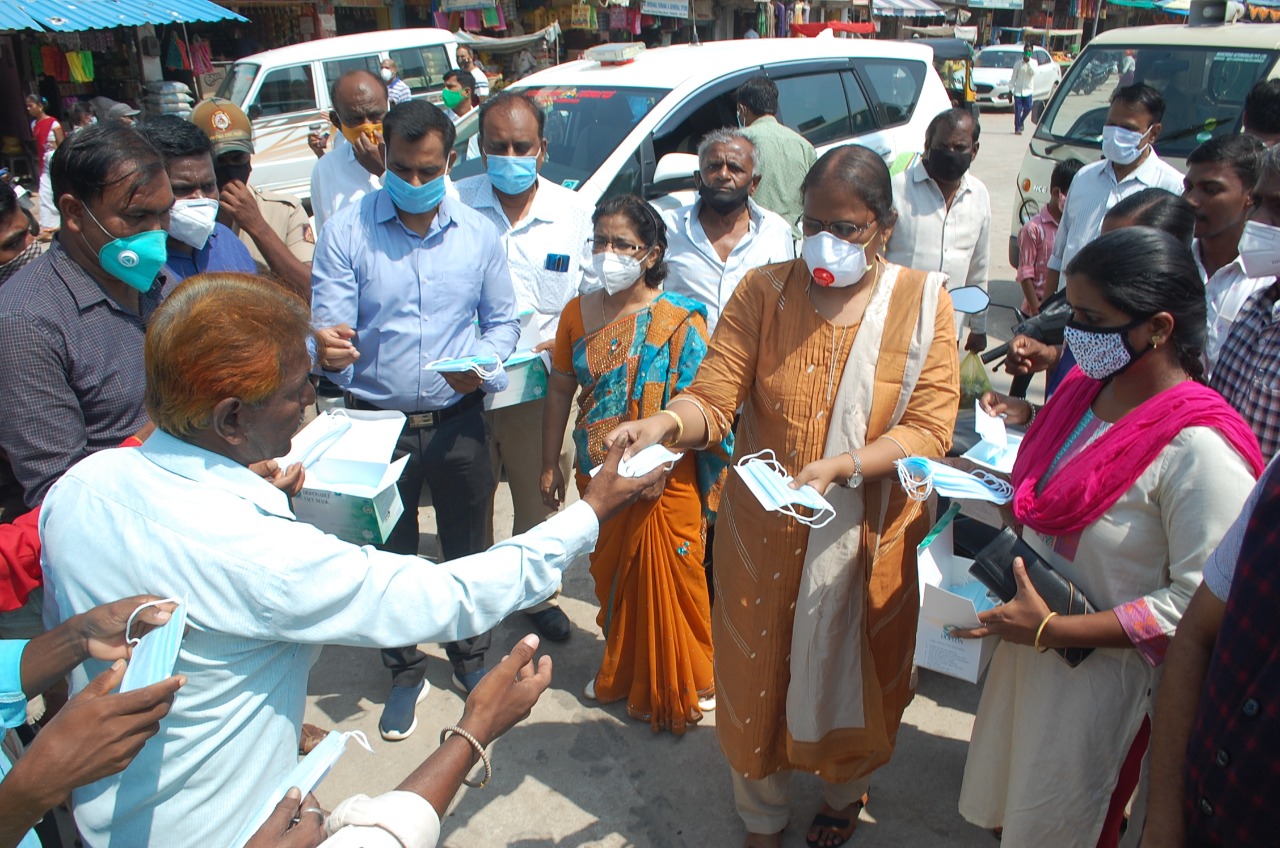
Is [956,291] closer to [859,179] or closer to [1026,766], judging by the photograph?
[859,179]

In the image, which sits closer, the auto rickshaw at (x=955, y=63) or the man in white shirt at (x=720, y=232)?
the man in white shirt at (x=720, y=232)

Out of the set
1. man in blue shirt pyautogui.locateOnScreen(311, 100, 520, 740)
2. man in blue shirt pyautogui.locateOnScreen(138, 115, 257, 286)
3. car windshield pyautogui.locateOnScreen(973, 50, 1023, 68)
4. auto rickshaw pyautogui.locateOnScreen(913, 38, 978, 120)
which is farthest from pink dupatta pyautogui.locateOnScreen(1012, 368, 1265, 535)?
car windshield pyautogui.locateOnScreen(973, 50, 1023, 68)

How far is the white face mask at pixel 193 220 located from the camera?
2900 millimetres

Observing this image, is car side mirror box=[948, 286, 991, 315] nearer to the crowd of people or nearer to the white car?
the crowd of people

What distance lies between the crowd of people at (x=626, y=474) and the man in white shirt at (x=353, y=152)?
0.07ft

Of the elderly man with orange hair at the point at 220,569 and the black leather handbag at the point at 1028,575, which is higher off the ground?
the elderly man with orange hair at the point at 220,569

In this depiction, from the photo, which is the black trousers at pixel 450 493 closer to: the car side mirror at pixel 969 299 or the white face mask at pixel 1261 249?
the car side mirror at pixel 969 299

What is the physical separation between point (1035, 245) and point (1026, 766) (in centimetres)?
392

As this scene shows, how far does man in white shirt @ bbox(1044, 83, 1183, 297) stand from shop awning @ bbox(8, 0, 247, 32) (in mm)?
8116

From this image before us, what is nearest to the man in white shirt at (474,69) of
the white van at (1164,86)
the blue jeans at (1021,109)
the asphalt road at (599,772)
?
the white van at (1164,86)

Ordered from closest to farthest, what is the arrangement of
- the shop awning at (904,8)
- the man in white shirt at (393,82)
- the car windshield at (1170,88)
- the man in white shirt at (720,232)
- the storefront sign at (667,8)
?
1. the man in white shirt at (720,232)
2. the car windshield at (1170,88)
3. the man in white shirt at (393,82)
4. the storefront sign at (667,8)
5. the shop awning at (904,8)

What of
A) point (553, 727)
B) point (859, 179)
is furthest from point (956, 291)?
point (553, 727)

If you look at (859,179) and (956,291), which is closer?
(859,179)

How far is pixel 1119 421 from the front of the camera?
179 centimetres
